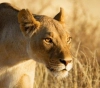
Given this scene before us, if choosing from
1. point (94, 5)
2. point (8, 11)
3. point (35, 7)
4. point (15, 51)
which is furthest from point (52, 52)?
point (94, 5)

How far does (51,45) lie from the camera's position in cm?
357

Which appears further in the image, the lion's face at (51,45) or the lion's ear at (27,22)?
the lion's ear at (27,22)

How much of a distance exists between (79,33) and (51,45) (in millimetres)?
3846

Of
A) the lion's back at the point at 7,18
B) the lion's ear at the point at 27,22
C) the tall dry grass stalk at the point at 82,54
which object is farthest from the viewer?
the tall dry grass stalk at the point at 82,54

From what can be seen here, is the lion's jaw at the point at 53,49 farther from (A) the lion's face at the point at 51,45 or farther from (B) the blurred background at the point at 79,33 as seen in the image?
(B) the blurred background at the point at 79,33

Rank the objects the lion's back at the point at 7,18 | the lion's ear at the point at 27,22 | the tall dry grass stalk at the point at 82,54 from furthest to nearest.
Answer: the tall dry grass stalk at the point at 82,54 → the lion's back at the point at 7,18 → the lion's ear at the point at 27,22

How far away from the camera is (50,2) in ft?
26.2

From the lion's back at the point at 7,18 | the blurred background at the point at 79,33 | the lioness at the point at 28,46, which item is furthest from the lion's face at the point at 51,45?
the blurred background at the point at 79,33

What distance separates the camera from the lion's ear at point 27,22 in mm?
3691

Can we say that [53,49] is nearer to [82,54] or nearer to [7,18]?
[7,18]

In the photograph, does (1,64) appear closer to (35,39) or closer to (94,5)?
(35,39)

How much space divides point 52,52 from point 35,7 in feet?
12.9

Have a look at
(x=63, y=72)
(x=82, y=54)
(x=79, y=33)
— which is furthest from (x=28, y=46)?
(x=79, y=33)

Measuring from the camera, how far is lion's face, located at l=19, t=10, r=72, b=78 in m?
3.51
